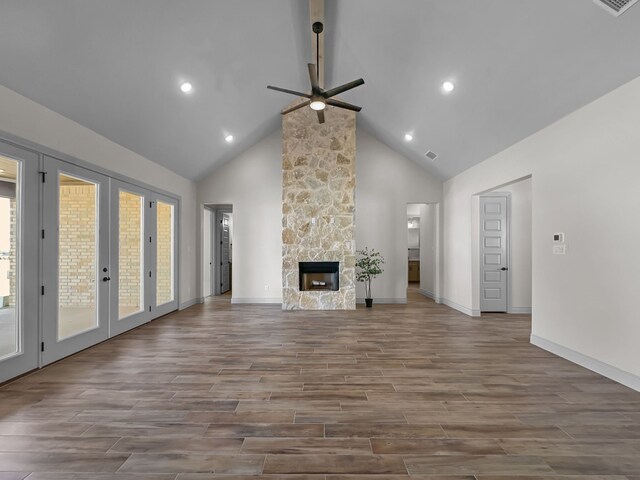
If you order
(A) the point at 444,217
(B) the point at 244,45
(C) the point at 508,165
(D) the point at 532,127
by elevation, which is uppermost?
(B) the point at 244,45

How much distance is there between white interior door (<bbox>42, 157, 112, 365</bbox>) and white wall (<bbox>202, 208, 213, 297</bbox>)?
12.0 ft

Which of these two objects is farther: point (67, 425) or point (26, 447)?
point (67, 425)

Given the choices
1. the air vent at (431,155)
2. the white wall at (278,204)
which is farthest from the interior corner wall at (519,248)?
the white wall at (278,204)

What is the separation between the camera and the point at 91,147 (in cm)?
429

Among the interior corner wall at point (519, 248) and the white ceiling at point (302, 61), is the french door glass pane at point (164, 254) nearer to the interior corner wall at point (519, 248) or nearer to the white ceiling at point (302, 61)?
the white ceiling at point (302, 61)

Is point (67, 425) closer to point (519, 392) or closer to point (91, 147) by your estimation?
point (91, 147)

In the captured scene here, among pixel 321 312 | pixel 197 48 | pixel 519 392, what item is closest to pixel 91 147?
pixel 197 48

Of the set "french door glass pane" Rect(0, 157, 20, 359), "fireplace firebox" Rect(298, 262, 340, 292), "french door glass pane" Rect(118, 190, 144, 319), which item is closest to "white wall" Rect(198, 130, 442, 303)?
"fireplace firebox" Rect(298, 262, 340, 292)

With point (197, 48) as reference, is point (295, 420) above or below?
below

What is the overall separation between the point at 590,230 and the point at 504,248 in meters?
3.06

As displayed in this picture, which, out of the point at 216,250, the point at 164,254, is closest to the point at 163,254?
the point at 164,254

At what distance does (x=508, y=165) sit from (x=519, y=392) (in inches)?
136

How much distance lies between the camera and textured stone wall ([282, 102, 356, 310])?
7.07m

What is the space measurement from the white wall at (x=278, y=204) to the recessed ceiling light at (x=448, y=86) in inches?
128
